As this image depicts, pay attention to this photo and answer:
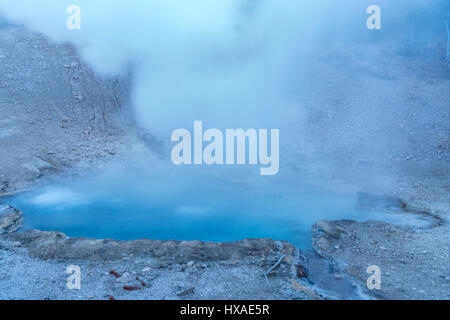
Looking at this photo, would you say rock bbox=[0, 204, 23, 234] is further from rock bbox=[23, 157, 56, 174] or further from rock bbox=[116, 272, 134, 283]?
rock bbox=[116, 272, 134, 283]

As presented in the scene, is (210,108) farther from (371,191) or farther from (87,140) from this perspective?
(371,191)

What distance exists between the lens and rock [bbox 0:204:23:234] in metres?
5.22

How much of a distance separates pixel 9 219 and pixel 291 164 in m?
5.85

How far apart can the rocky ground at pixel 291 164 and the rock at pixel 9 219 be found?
0.03 metres

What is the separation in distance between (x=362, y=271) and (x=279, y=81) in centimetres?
900

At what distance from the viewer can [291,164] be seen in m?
8.50

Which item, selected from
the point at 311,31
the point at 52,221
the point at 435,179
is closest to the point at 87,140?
the point at 52,221

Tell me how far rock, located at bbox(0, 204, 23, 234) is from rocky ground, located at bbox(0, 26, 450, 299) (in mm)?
26

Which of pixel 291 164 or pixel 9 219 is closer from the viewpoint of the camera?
pixel 9 219

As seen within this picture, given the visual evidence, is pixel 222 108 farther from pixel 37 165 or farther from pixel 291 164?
pixel 37 165

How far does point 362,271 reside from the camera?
4.27 meters

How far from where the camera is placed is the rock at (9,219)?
5.22m

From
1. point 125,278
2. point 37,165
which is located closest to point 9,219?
point 37,165

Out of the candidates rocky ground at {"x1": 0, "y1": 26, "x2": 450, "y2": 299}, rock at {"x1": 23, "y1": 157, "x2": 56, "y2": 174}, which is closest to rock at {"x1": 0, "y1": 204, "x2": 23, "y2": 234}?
rocky ground at {"x1": 0, "y1": 26, "x2": 450, "y2": 299}
